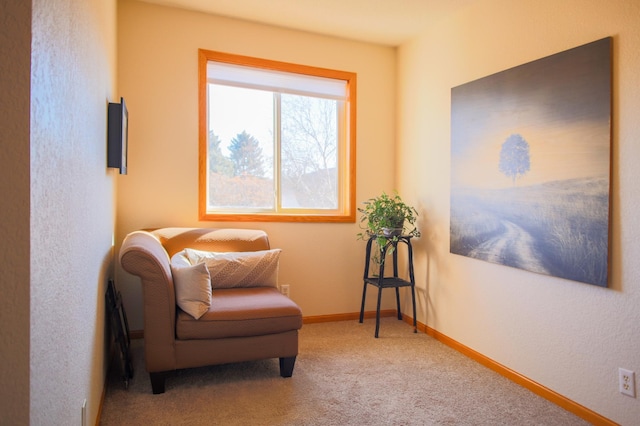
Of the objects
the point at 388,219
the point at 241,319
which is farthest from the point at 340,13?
the point at 241,319

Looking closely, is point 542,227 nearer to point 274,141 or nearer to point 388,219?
point 388,219

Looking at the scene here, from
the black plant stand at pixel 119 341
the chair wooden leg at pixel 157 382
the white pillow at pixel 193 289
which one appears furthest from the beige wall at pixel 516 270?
the black plant stand at pixel 119 341

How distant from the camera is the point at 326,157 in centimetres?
398

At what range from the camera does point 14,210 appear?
0.87 metres

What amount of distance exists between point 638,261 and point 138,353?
3.19 metres

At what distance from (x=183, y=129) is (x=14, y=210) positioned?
2.64 meters

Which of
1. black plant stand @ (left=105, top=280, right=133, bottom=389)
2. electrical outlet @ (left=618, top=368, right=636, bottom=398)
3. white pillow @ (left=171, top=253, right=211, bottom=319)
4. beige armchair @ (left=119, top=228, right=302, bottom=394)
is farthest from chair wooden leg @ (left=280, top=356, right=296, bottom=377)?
electrical outlet @ (left=618, top=368, right=636, bottom=398)

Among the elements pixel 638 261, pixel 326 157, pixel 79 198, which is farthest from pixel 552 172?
pixel 79 198

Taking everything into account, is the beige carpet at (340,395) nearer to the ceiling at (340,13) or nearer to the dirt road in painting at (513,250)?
the dirt road in painting at (513,250)

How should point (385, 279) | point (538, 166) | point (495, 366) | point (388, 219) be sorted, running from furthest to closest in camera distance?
point (385, 279)
point (388, 219)
point (495, 366)
point (538, 166)

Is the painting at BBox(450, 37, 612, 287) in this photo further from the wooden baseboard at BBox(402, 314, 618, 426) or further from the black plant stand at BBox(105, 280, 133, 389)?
the black plant stand at BBox(105, 280, 133, 389)

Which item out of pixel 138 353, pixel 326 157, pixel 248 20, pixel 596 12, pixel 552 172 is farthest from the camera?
pixel 326 157

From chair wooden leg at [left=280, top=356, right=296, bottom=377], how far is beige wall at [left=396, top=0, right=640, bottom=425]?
1409 millimetres

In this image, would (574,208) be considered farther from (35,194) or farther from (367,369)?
(35,194)
